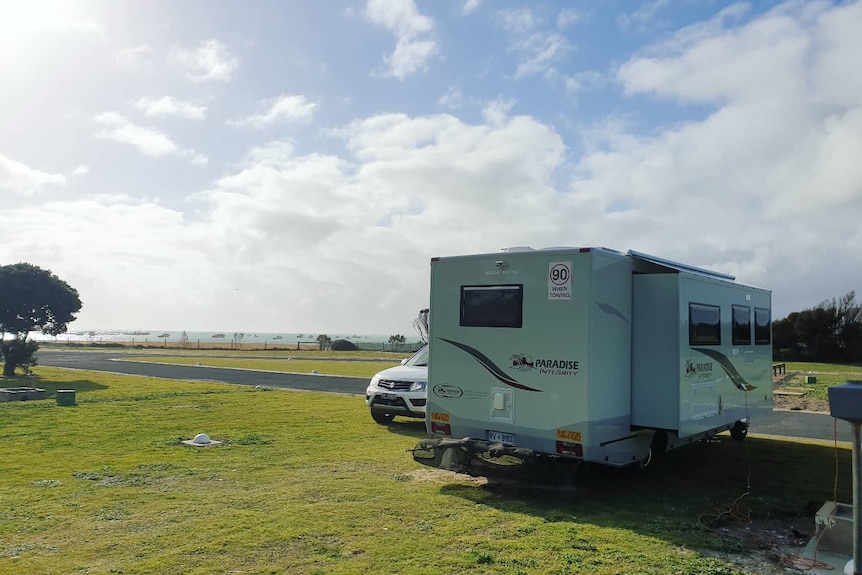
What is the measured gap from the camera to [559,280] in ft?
25.2

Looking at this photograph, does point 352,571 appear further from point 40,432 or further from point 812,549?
point 40,432

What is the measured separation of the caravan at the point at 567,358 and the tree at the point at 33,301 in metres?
48.8

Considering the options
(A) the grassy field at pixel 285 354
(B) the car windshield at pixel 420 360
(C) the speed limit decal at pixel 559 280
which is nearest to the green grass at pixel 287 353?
(A) the grassy field at pixel 285 354

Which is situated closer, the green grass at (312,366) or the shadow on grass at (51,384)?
the shadow on grass at (51,384)

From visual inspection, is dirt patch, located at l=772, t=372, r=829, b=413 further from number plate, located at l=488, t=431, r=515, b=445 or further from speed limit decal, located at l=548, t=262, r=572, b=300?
speed limit decal, located at l=548, t=262, r=572, b=300

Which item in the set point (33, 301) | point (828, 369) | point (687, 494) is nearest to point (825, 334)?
point (828, 369)

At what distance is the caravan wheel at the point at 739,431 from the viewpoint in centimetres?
1138

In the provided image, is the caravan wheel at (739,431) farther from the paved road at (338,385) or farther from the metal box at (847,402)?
the metal box at (847,402)

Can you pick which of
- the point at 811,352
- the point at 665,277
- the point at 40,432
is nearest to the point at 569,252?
the point at 665,277

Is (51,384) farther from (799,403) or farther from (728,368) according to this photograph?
(799,403)

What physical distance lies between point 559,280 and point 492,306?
1.04m

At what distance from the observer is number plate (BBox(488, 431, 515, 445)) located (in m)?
7.92

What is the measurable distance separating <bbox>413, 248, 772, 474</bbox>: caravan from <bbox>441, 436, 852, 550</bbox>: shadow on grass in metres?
0.51

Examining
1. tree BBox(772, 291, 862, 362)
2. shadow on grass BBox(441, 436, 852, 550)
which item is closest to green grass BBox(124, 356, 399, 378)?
shadow on grass BBox(441, 436, 852, 550)
